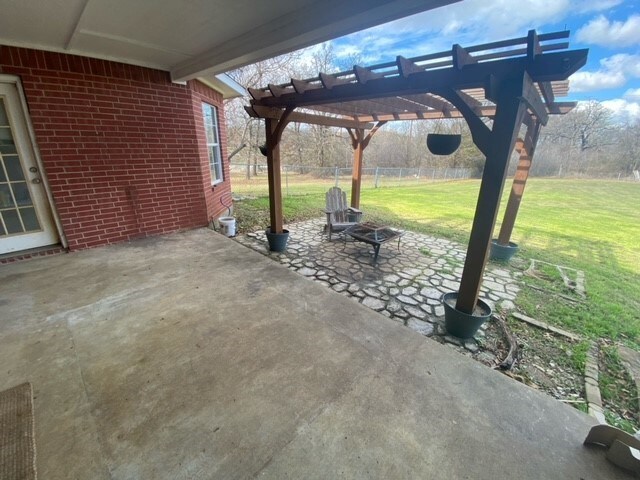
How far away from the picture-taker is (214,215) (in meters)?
5.51

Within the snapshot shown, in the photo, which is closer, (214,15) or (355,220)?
(214,15)

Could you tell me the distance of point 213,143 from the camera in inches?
228

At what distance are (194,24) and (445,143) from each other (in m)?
2.84

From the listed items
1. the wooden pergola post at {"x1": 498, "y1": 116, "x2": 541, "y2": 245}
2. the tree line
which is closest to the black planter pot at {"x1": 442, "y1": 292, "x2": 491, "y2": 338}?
the wooden pergola post at {"x1": 498, "y1": 116, "x2": 541, "y2": 245}

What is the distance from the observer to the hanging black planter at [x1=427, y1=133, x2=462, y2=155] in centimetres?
315

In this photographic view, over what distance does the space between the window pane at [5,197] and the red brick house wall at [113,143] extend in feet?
1.37

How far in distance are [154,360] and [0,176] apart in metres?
3.35

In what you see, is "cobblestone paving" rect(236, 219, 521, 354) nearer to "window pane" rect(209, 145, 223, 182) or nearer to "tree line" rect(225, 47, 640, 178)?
"window pane" rect(209, 145, 223, 182)

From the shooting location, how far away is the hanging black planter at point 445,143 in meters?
3.15

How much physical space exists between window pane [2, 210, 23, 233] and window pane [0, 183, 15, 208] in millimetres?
86

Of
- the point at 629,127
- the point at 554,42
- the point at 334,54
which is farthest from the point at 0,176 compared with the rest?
the point at 629,127

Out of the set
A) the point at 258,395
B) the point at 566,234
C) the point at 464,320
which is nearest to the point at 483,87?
the point at 464,320

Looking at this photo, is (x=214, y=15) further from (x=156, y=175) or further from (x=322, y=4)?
(x=156, y=175)

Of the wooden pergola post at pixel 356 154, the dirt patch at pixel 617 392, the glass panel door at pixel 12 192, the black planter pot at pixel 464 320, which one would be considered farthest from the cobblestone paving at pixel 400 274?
the glass panel door at pixel 12 192
